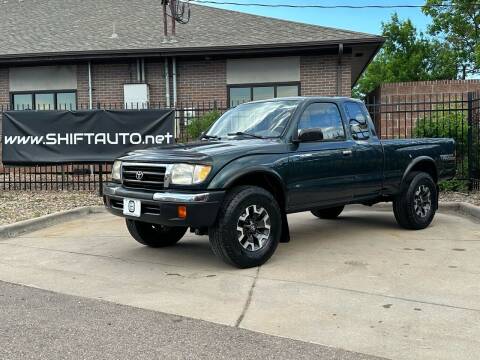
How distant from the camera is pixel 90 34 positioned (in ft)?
56.2

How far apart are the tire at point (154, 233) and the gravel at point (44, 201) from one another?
8.69 feet

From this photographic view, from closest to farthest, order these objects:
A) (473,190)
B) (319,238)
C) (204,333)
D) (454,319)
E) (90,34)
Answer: (204,333)
(454,319)
(319,238)
(473,190)
(90,34)

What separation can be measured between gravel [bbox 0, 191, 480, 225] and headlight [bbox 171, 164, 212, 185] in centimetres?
396

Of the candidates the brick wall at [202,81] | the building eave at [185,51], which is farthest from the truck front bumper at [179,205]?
the brick wall at [202,81]

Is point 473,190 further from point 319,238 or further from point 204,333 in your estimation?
point 204,333

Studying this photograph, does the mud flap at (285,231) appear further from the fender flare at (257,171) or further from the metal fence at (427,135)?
the metal fence at (427,135)

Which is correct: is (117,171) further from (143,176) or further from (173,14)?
(173,14)

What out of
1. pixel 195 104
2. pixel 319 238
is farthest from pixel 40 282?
pixel 195 104

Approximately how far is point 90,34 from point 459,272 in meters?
14.9

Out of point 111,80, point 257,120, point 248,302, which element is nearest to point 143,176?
point 257,120

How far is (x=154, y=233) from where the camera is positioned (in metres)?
6.59

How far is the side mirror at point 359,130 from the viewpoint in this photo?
6832 millimetres

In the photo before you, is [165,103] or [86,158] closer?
[86,158]

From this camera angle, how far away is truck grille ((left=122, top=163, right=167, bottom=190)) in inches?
213
